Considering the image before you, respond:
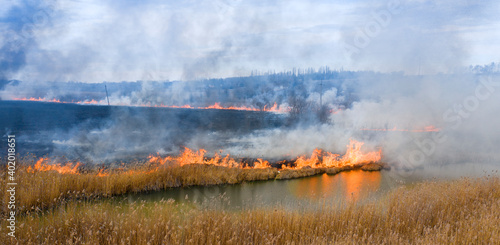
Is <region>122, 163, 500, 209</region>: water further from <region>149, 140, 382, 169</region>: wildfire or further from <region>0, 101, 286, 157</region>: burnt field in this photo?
<region>0, 101, 286, 157</region>: burnt field

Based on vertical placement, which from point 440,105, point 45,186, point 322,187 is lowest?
point 322,187

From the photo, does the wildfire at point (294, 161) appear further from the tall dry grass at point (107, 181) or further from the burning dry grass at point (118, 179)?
the tall dry grass at point (107, 181)

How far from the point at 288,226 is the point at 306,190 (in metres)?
6.46

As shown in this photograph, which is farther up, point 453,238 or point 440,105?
point 440,105

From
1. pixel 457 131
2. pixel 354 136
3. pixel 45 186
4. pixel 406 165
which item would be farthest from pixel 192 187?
pixel 457 131

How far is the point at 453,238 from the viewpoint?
6.58m

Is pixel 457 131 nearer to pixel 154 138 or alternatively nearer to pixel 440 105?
pixel 440 105

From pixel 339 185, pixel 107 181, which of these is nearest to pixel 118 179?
pixel 107 181

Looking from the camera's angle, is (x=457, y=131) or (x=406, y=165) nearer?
(x=406, y=165)

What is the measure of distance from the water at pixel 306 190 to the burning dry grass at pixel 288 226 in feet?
6.88

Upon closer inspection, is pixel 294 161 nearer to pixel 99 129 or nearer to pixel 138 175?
pixel 138 175

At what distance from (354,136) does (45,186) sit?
2149 centimetres

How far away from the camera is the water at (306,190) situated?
37.6 ft

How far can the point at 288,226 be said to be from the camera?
7.21m
